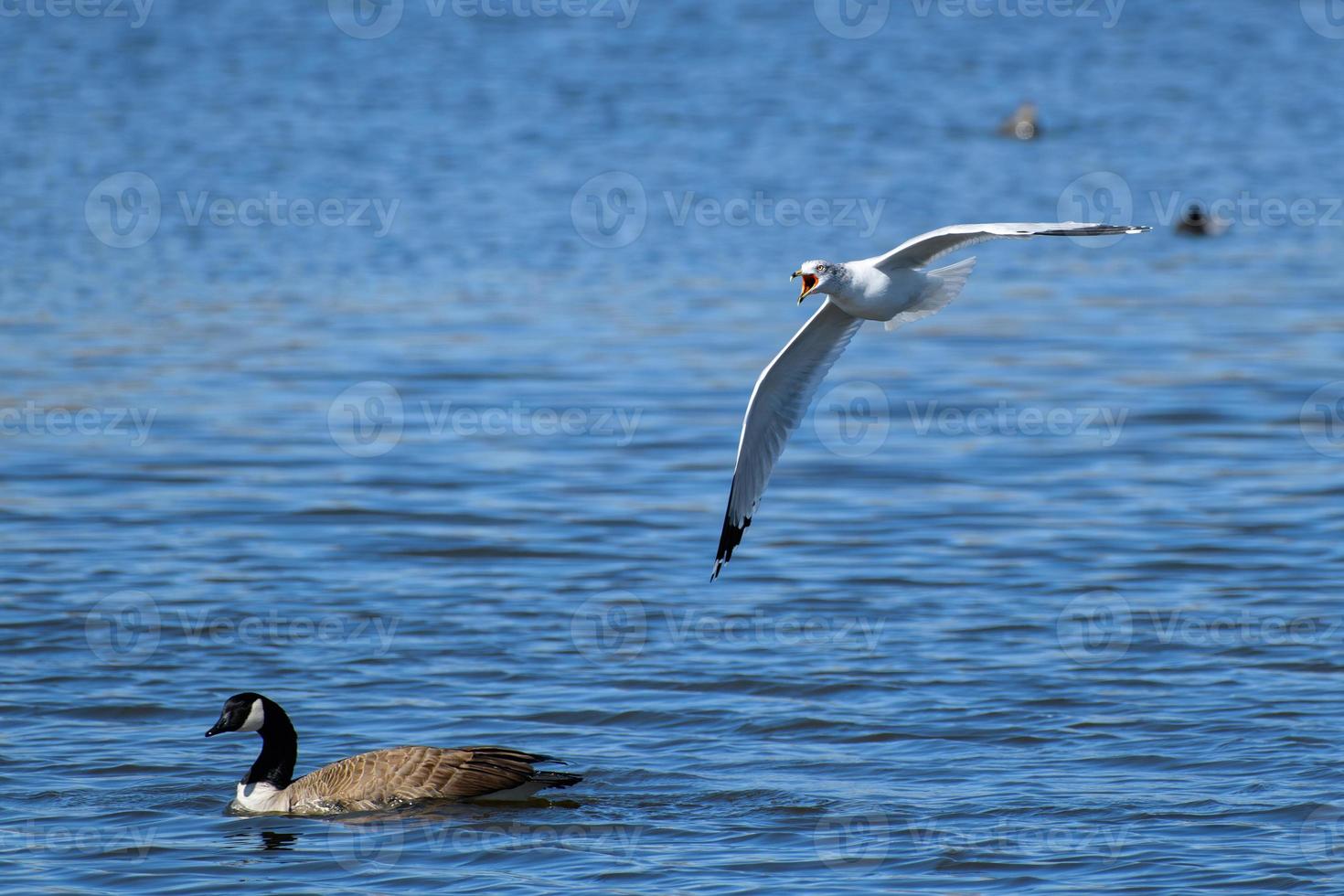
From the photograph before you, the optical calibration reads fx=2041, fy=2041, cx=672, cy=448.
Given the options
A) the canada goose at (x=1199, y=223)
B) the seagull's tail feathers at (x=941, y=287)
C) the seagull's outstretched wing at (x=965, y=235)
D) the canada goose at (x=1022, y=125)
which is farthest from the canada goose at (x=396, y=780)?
the canada goose at (x=1022, y=125)

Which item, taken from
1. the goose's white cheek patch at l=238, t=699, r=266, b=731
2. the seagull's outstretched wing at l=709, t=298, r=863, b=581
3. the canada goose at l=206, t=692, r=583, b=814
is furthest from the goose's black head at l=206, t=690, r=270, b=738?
the seagull's outstretched wing at l=709, t=298, r=863, b=581

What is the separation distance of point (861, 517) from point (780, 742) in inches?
224

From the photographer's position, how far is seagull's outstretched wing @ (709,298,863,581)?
11.2 meters

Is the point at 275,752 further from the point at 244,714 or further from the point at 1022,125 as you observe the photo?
the point at 1022,125

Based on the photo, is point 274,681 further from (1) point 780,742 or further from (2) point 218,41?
(2) point 218,41

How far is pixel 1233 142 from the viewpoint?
115 ft

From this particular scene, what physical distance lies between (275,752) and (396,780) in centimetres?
81

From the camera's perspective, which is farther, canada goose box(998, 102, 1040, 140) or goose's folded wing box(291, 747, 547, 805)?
canada goose box(998, 102, 1040, 140)

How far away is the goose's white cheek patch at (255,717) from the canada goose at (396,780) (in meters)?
0.22

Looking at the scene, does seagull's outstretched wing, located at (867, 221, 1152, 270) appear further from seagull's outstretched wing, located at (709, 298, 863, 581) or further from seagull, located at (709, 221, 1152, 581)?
seagull's outstretched wing, located at (709, 298, 863, 581)

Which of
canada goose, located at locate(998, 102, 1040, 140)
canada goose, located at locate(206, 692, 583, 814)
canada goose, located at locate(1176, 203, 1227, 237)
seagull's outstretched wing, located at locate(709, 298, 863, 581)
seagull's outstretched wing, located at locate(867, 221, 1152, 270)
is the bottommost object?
canada goose, located at locate(206, 692, 583, 814)

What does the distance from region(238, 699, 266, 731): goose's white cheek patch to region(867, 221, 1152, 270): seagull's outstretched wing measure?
4171 mm

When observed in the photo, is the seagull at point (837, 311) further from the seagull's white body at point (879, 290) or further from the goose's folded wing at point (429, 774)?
the goose's folded wing at point (429, 774)

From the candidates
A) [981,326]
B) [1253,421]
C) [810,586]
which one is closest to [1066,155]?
[981,326]
